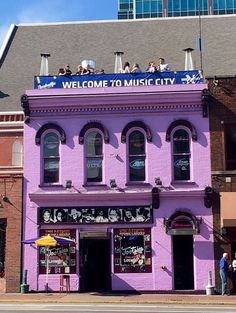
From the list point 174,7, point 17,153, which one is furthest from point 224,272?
point 174,7

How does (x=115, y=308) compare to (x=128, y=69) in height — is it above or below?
below

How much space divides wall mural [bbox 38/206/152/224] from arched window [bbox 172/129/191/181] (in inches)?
77.2

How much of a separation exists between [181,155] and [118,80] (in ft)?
14.0

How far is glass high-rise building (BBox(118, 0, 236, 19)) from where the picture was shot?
105812 mm

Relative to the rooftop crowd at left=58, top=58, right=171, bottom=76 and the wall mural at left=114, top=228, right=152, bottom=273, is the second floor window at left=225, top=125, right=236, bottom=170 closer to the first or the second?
the rooftop crowd at left=58, top=58, right=171, bottom=76

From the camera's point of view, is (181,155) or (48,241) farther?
(181,155)

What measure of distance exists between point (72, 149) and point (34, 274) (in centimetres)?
551

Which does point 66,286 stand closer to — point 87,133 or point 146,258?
point 146,258

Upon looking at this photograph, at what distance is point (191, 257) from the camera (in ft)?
79.1

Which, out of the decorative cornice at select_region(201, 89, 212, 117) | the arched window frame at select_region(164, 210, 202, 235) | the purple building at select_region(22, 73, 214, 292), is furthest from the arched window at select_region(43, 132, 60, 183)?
the decorative cornice at select_region(201, 89, 212, 117)

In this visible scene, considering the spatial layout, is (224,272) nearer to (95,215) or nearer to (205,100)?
(95,215)

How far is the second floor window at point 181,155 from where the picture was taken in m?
24.6

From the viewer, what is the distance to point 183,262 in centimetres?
2414

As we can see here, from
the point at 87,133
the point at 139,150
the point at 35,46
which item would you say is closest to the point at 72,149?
the point at 87,133
